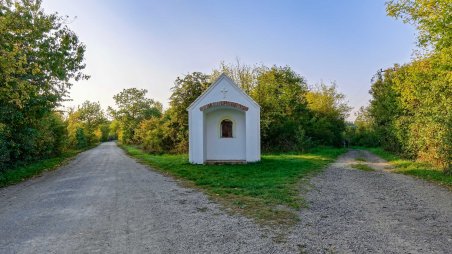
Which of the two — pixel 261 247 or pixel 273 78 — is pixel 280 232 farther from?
pixel 273 78

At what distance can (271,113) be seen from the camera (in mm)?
26750

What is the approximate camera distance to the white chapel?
16734mm

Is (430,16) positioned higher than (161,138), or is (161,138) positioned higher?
(430,16)

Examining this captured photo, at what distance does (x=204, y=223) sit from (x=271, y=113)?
21499 mm

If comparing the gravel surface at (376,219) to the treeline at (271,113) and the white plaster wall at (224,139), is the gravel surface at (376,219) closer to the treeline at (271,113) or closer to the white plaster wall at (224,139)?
the white plaster wall at (224,139)

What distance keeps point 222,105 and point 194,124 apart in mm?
1781

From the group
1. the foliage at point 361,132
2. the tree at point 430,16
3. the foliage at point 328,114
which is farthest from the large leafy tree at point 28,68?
the foliage at point 361,132

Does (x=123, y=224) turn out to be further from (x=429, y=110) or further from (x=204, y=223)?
(x=429, y=110)

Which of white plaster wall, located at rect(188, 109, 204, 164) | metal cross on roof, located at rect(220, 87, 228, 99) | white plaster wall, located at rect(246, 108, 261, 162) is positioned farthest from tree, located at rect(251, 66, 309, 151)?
white plaster wall, located at rect(188, 109, 204, 164)

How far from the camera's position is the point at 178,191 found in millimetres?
9461

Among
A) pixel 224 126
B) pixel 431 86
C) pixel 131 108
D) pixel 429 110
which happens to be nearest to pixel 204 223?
pixel 224 126

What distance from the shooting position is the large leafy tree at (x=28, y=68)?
11.0 meters

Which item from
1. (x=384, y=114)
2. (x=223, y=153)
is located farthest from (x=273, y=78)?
(x=223, y=153)

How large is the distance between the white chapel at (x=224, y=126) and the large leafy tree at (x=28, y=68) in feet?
21.4
